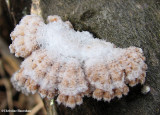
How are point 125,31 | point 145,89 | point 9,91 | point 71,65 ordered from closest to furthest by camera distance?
point 71,65
point 145,89
point 125,31
point 9,91

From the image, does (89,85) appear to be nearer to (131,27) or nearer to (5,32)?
(131,27)

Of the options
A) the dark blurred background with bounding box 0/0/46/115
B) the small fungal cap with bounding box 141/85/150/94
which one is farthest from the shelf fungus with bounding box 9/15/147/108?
the dark blurred background with bounding box 0/0/46/115

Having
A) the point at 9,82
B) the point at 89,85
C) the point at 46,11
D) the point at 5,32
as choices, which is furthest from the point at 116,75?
the point at 5,32

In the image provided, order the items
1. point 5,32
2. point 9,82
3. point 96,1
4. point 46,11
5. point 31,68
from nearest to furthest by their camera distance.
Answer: point 31,68
point 96,1
point 46,11
point 9,82
point 5,32

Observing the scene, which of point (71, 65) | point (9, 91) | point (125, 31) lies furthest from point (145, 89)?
point (9, 91)

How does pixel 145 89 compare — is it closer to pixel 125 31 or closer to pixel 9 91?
pixel 125 31

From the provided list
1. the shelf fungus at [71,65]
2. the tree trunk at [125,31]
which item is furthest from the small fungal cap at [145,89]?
the shelf fungus at [71,65]
